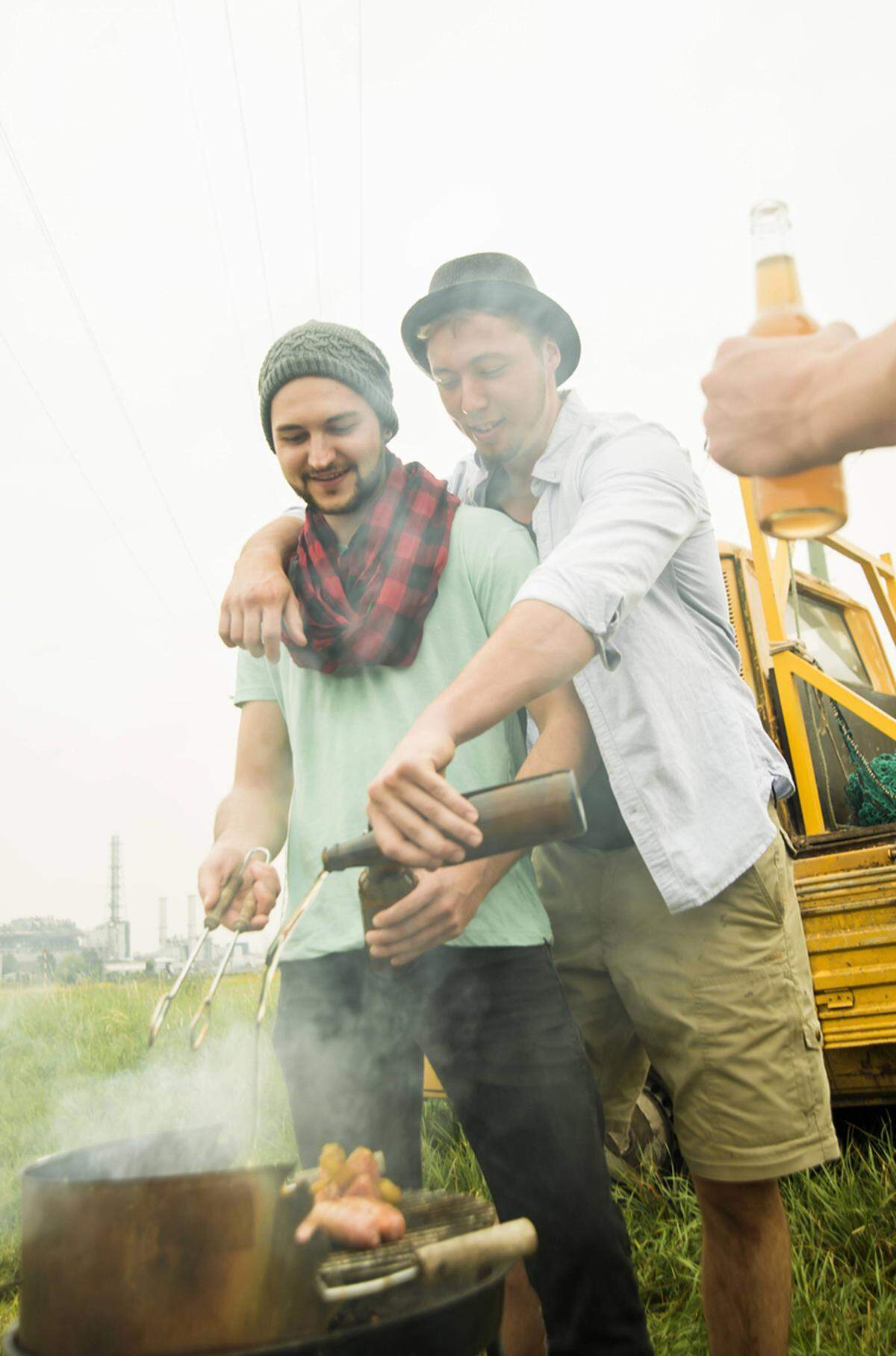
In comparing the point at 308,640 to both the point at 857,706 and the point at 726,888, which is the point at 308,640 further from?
the point at 857,706

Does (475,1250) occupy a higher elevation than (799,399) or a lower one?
lower

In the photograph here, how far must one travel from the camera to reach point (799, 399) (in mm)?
1166

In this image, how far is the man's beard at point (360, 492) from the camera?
2.33m

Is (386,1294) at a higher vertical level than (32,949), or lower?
lower

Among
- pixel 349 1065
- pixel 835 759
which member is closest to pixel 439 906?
pixel 349 1065

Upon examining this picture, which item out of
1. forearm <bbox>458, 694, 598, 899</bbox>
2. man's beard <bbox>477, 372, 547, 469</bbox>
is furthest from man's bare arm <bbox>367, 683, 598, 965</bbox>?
man's beard <bbox>477, 372, 547, 469</bbox>

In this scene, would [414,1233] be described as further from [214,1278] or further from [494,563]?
[494,563]

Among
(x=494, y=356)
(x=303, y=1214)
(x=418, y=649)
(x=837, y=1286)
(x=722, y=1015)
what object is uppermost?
(x=494, y=356)

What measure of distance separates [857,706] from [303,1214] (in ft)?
11.1

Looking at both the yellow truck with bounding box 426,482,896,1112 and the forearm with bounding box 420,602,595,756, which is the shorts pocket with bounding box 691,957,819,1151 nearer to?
the yellow truck with bounding box 426,482,896,1112

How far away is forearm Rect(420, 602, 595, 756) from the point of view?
1.74 metres

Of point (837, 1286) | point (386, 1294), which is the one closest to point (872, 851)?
point (837, 1286)

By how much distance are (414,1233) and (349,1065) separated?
0.63 m

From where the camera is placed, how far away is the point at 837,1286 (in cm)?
304
